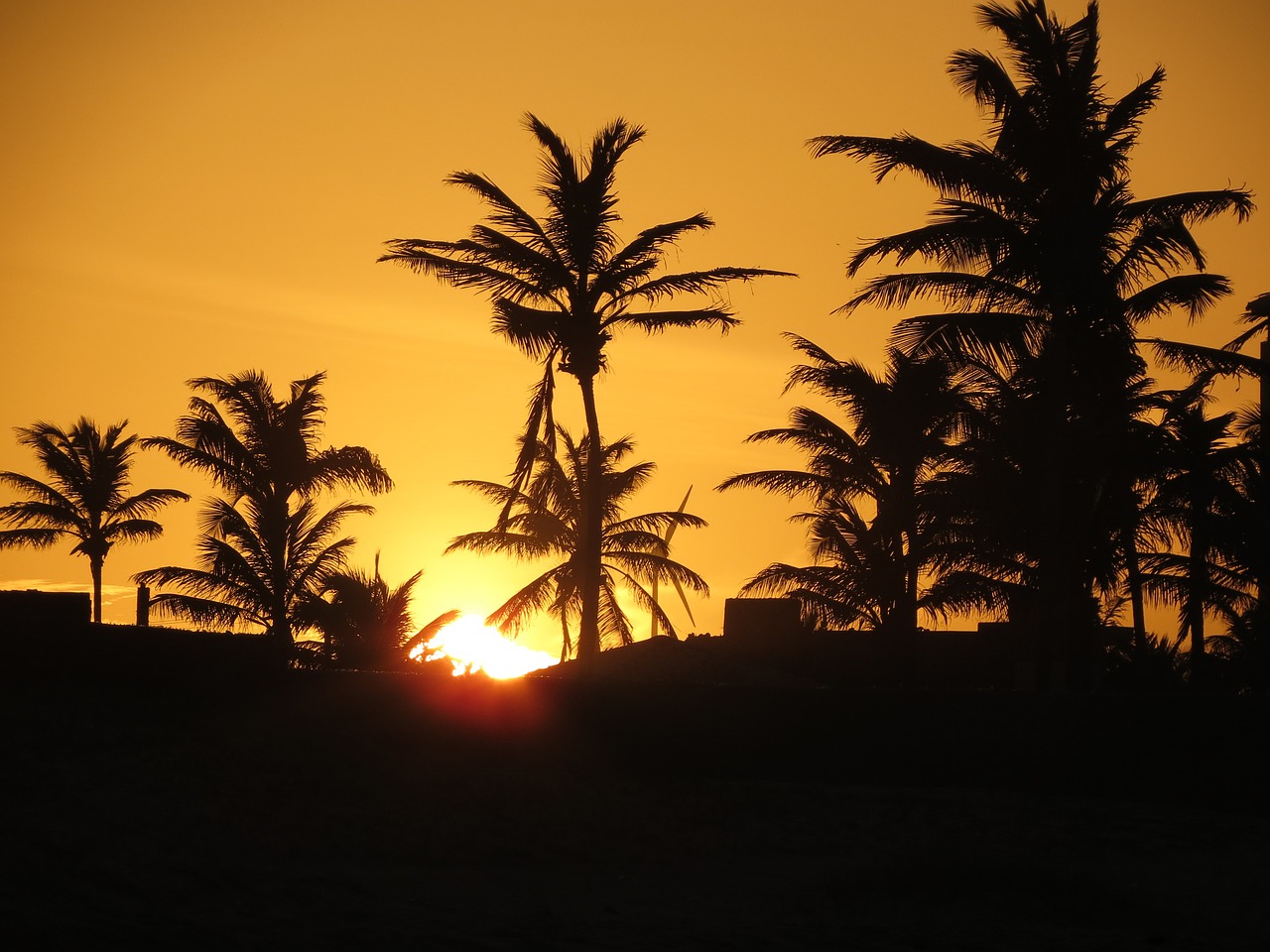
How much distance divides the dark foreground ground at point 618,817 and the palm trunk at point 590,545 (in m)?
4.76

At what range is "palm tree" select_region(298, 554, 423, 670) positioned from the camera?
30.0 m

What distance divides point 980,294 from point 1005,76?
3.02 meters

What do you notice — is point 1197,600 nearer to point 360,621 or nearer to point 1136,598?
point 1136,598

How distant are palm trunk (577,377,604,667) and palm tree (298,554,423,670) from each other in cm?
827

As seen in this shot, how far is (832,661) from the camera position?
33281 mm

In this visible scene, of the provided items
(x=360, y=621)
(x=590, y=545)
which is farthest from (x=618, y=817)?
(x=360, y=621)

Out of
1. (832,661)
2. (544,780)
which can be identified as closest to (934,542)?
(832,661)

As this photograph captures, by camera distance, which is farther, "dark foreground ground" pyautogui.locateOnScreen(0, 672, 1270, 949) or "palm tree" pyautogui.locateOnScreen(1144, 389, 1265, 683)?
"palm tree" pyautogui.locateOnScreen(1144, 389, 1265, 683)

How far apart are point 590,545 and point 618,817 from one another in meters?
7.39

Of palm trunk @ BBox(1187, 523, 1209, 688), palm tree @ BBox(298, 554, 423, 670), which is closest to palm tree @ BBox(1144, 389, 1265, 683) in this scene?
palm trunk @ BBox(1187, 523, 1209, 688)

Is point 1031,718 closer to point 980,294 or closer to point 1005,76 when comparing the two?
point 980,294

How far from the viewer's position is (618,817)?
1590 centimetres

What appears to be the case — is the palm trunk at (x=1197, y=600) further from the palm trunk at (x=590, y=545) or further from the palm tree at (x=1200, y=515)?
the palm trunk at (x=590, y=545)

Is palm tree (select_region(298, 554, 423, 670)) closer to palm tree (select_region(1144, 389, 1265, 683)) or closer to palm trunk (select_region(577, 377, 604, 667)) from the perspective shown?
palm trunk (select_region(577, 377, 604, 667))
